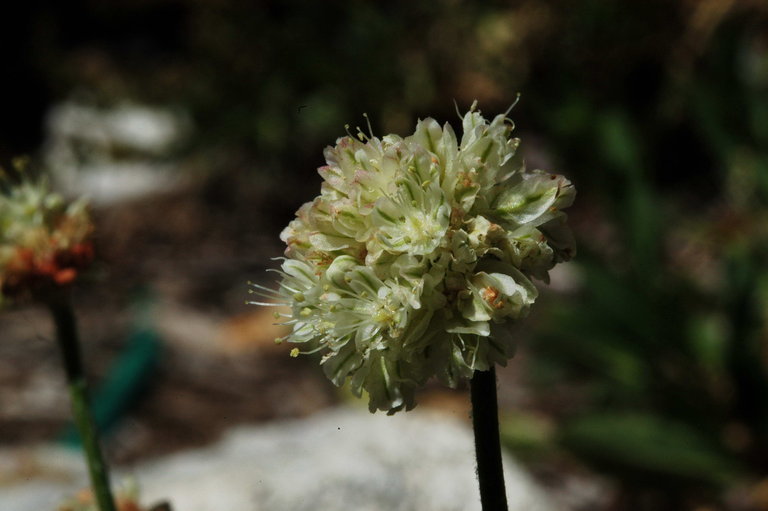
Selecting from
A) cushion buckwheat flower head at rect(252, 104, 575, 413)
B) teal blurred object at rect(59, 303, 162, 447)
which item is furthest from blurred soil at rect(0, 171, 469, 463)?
cushion buckwheat flower head at rect(252, 104, 575, 413)

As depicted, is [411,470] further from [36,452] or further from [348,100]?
[348,100]

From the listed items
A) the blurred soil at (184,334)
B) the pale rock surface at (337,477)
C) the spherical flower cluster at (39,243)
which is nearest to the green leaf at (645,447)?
the pale rock surface at (337,477)

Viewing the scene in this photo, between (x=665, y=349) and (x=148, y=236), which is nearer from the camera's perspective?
(x=665, y=349)

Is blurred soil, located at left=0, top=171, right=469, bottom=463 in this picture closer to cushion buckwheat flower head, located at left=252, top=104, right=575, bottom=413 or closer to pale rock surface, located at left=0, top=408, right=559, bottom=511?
pale rock surface, located at left=0, top=408, right=559, bottom=511

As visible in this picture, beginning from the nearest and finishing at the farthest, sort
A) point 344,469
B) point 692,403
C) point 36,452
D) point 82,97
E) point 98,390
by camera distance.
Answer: point 344,469
point 36,452
point 692,403
point 98,390
point 82,97

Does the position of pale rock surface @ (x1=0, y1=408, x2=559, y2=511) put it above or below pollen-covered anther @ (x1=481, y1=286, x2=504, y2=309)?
above

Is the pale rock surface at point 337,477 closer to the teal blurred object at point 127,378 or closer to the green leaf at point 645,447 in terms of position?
the green leaf at point 645,447

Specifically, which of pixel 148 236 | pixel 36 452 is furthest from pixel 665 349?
pixel 148 236

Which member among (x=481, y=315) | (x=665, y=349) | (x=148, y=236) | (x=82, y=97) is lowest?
(x=481, y=315)
